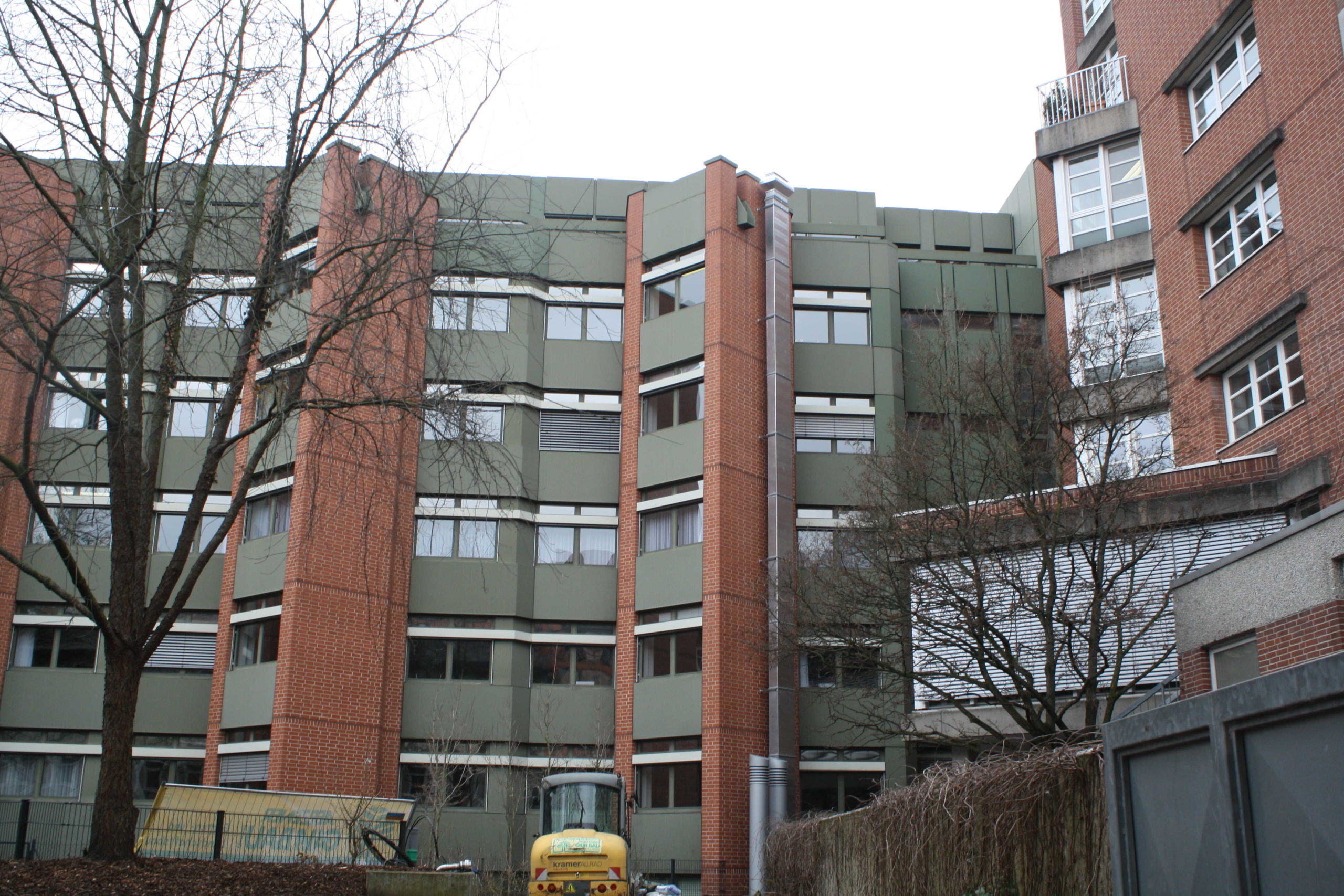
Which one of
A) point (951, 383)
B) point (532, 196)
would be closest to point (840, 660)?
point (951, 383)

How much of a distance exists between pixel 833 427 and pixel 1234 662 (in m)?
21.1

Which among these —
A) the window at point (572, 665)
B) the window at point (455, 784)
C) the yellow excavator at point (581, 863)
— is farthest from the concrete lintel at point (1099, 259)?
the window at point (455, 784)

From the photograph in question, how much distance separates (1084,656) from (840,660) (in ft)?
17.6

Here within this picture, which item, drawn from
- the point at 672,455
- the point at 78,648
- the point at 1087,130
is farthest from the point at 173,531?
the point at 1087,130

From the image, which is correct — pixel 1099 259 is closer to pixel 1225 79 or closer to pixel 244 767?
pixel 1225 79

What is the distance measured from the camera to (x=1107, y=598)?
2092 cm

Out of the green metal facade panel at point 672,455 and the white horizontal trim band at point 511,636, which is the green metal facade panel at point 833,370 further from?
the white horizontal trim band at point 511,636

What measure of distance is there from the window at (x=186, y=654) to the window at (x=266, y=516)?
3.15 metres

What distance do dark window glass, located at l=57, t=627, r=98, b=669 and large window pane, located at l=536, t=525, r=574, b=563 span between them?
12.8 metres

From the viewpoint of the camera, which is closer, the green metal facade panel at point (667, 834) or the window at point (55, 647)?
the green metal facade panel at point (667, 834)

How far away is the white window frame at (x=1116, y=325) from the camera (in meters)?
21.6

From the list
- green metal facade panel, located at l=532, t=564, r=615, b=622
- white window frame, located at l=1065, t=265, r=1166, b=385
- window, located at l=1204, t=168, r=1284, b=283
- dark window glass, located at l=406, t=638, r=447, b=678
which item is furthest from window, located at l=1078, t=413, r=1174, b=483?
dark window glass, located at l=406, t=638, r=447, b=678

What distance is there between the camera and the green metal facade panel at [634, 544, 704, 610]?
33438 mm

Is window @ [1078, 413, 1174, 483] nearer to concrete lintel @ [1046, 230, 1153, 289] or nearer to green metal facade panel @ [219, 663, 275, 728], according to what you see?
concrete lintel @ [1046, 230, 1153, 289]
